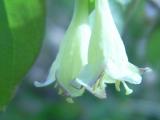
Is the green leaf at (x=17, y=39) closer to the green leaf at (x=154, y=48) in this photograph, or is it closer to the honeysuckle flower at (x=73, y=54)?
the honeysuckle flower at (x=73, y=54)

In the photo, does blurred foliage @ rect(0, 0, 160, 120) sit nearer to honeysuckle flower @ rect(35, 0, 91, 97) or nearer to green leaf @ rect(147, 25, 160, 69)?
green leaf @ rect(147, 25, 160, 69)

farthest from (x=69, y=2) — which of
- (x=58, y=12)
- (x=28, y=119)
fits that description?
(x=28, y=119)

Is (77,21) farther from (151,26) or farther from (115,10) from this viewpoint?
(151,26)

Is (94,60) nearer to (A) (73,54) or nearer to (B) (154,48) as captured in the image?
(A) (73,54)

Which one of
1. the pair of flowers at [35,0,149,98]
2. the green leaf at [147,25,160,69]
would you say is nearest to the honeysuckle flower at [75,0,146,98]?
the pair of flowers at [35,0,149,98]

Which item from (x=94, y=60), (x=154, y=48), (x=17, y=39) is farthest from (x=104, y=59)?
(x=154, y=48)

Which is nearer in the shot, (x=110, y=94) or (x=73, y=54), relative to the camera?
(x=73, y=54)
